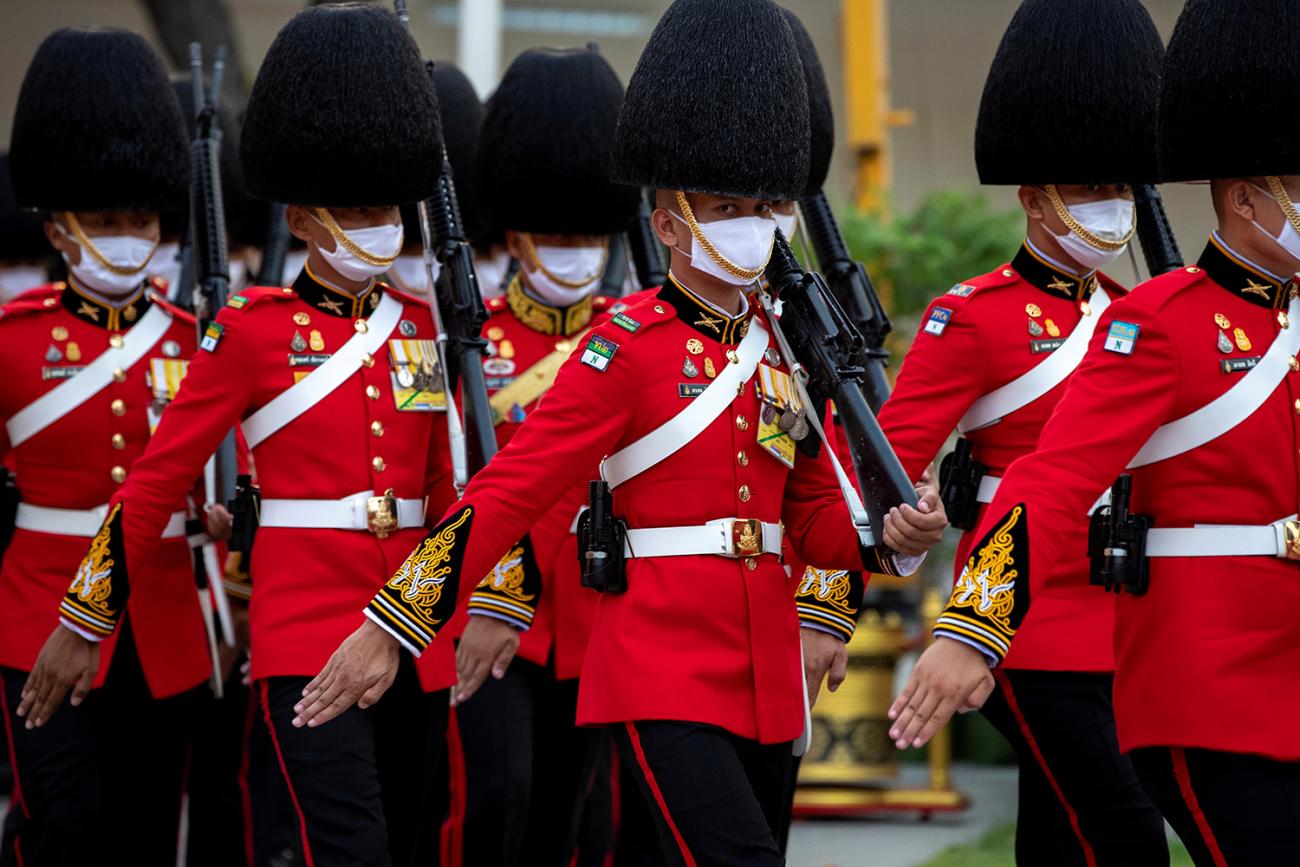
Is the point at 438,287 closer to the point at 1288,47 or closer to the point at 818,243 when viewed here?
the point at 818,243

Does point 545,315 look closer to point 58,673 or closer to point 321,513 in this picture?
point 321,513

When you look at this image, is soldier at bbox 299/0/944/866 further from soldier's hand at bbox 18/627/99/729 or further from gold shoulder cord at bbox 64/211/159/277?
gold shoulder cord at bbox 64/211/159/277

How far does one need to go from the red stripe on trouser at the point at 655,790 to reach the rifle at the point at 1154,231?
2.01 meters

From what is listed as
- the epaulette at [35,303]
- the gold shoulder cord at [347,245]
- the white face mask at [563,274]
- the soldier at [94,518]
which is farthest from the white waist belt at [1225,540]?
the epaulette at [35,303]

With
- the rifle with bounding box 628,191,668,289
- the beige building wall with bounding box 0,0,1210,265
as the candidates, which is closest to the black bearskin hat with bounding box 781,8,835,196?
the rifle with bounding box 628,191,668,289

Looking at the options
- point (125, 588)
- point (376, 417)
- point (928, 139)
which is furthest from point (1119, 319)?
point (928, 139)

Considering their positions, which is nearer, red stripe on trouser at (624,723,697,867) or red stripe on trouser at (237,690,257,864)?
red stripe on trouser at (624,723,697,867)

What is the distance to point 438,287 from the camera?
5.04m

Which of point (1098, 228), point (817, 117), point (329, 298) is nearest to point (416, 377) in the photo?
point (329, 298)

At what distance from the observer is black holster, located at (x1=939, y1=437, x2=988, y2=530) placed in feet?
15.7

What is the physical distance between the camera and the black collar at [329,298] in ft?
15.7

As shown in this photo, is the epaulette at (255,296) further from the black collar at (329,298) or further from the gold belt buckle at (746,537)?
the gold belt buckle at (746,537)

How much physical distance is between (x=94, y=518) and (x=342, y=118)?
1.24m

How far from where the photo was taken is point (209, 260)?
5953 mm
